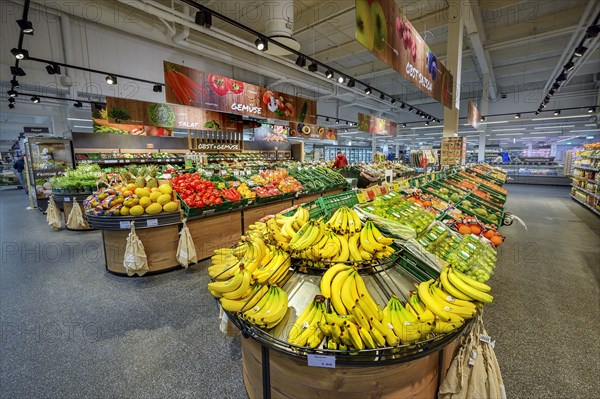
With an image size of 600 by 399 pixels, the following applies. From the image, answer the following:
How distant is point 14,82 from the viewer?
22.9 ft

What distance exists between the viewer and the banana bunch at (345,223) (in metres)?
1.89

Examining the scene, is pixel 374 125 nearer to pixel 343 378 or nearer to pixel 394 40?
pixel 394 40

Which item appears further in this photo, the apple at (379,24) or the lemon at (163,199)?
the lemon at (163,199)

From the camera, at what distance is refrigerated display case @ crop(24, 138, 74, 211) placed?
8.39m

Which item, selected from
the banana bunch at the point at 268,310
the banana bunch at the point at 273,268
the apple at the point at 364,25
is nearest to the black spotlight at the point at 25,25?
the apple at the point at 364,25

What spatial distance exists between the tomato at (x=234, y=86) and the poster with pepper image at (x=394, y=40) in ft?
13.5

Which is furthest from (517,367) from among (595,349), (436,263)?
(436,263)

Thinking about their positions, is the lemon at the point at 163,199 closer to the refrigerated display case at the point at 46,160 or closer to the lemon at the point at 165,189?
the lemon at the point at 165,189

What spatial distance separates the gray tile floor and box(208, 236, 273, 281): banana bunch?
0.96 meters

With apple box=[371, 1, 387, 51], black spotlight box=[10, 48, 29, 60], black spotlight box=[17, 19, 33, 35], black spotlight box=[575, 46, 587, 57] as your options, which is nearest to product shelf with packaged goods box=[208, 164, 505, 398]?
apple box=[371, 1, 387, 51]

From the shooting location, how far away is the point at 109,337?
2.56 m

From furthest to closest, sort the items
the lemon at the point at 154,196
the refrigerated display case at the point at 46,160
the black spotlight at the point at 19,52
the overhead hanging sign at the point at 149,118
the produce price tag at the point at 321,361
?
the refrigerated display case at the point at 46,160, the overhead hanging sign at the point at 149,118, the black spotlight at the point at 19,52, the lemon at the point at 154,196, the produce price tag at the point at 321,361


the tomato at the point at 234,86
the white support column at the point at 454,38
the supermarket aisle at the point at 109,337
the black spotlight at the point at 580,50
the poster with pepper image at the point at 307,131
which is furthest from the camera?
the poster with pepper image at the point at 307,131

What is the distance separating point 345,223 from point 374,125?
38.0 feet
